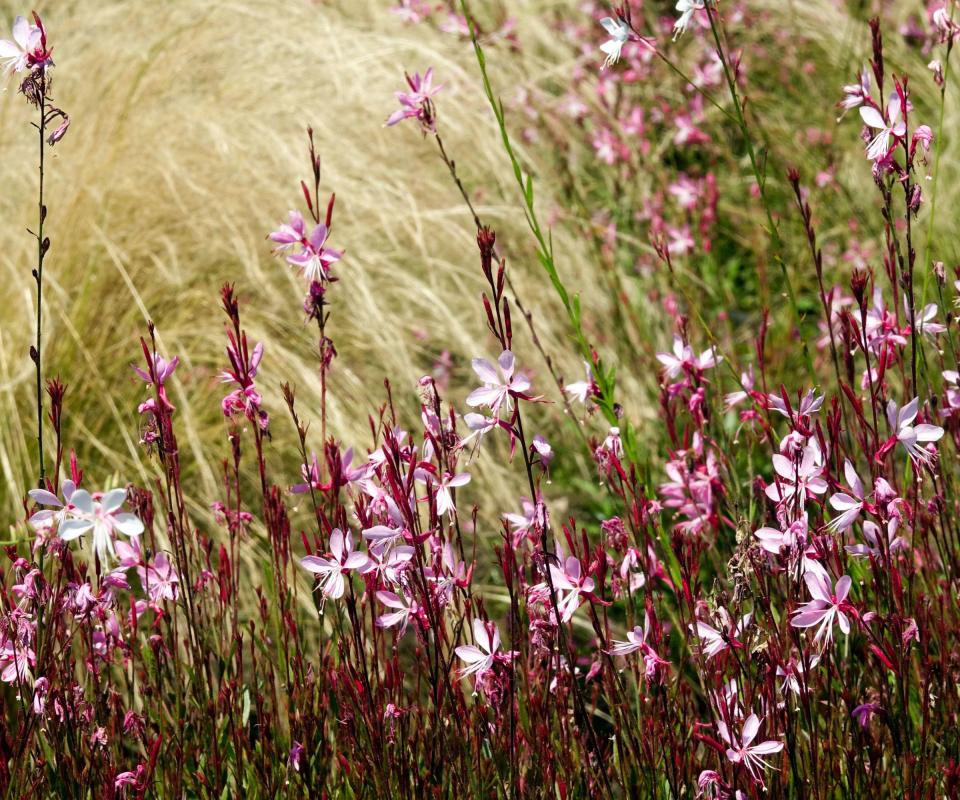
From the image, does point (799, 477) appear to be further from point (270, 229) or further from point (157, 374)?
point (270, 229)

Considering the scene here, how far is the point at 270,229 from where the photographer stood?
9.45 ft

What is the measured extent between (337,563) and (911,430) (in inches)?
25.5

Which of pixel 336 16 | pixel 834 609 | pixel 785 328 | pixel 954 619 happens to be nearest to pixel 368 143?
pixel 336 16

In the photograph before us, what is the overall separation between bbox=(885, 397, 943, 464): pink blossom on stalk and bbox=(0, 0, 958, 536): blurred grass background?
4.51ft

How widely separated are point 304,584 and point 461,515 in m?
0.48

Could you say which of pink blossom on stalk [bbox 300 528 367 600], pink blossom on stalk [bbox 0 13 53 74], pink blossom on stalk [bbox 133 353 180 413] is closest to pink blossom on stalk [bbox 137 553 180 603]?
pink blossom on stalk [bbox 133 353 180 413]

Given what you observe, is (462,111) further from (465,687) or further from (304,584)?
(465,687)

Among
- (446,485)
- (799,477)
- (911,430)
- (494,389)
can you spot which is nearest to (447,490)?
(446,485)

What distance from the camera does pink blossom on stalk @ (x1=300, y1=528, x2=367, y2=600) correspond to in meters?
1.23

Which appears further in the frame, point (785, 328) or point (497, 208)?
point (785, 328)

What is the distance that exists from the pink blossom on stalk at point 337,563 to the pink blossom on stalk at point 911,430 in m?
0.60

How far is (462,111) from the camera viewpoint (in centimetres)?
331

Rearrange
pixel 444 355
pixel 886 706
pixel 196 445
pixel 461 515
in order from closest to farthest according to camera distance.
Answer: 1. pixel 886 706
2. pixel 196 445
3. pixel 461 515
4. pixel 444 355

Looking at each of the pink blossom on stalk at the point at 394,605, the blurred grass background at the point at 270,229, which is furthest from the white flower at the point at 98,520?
the blurred grass background at the point at 270,229
